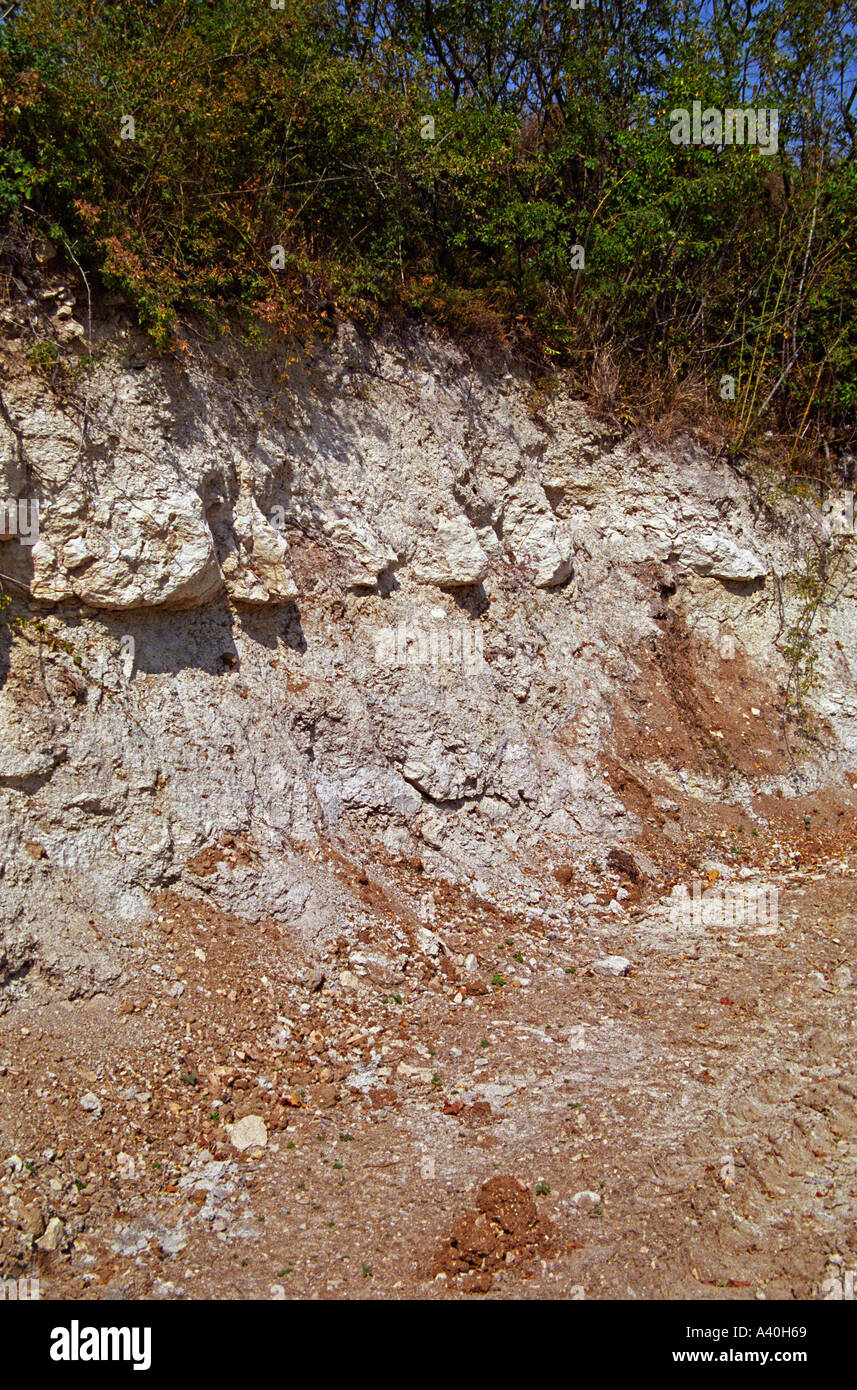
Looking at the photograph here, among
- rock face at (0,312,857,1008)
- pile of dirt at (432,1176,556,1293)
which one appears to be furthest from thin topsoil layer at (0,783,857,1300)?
rock face at (0,312,857,1008)

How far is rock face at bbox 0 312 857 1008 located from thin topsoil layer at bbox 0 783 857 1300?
41 centimetres

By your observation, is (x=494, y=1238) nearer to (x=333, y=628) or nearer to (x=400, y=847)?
(x=400, y=847)

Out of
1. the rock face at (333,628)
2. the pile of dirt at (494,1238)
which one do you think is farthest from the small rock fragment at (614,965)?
the pile of dirt at (494,1238)

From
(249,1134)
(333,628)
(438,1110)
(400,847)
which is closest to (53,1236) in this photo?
(249,1134)

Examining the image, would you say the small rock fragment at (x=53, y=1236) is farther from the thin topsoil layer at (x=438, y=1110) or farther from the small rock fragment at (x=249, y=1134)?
the small rock fragment at (x=249, y=1134)

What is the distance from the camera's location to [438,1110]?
15.6ft

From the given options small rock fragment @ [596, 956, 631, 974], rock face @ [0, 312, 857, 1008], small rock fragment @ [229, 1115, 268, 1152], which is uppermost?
rock face @ [0, 312, 857, 1008]

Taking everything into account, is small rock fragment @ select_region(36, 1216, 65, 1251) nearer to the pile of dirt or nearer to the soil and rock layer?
the soil and rock layer

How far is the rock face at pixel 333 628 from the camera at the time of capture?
5.31 m

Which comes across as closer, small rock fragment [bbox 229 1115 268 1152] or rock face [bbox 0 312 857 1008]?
small rock fragment [bbox 229 1115 268 1152]

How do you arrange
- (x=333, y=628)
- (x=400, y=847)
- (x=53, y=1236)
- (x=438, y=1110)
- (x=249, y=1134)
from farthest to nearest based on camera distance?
(x=333, y=628) < (x=400, y=847) < (x=438, y=1110) < (x=249, y=1134) < (x=53, y=1236)

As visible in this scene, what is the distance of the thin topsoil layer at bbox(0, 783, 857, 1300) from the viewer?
149 inches

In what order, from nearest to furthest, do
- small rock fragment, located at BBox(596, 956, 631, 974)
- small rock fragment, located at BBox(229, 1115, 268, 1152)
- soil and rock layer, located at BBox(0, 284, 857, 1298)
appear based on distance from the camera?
soil and rock layer, located at BBox(0, 284, 857, 1298), small rock fragment, located at BBox(229, 1115, 268, 1152), small rock fragment, located at BBox(596, 956, 631, 974)

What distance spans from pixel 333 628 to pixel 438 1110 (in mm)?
3577
